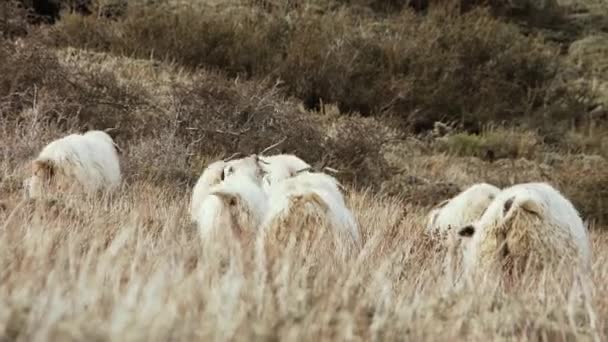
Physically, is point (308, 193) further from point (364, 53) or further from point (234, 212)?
point (364, 53)

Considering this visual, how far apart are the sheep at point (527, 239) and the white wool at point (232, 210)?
1.47 metres

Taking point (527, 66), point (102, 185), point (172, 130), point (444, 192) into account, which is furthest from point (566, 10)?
point (102, 185)

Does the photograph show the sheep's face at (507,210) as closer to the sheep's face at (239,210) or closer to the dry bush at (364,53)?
the sheep's face at (239,210)

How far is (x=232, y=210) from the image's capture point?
574cm

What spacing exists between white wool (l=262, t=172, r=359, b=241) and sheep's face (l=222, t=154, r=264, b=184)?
75 centimetres

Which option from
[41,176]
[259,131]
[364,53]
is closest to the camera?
[41,176]

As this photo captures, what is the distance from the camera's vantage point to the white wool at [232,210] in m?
5.67

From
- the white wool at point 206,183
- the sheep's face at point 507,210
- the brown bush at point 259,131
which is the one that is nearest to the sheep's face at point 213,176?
the white wool at point 206,183

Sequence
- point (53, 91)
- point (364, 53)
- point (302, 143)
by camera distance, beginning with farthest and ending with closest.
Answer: point (364, 53)
point (302, 143)
point (53, 91)

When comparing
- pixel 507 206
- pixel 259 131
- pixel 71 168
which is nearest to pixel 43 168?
pixel 71 168

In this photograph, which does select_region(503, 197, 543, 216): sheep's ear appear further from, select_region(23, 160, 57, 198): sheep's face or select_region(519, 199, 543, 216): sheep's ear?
select_region(23, 160, 57, 198): sheep's face

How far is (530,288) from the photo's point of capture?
189 inches

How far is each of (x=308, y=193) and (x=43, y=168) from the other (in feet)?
9.23

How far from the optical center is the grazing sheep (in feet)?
18.5
